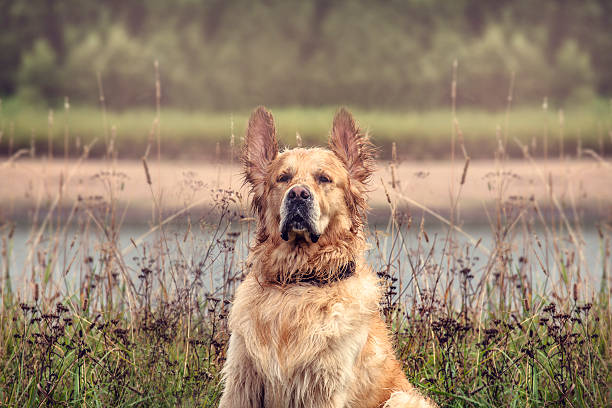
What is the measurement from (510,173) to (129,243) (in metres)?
3.30

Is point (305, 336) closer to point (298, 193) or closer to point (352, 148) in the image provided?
point (298, 193)

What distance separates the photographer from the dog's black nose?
11.0 ft

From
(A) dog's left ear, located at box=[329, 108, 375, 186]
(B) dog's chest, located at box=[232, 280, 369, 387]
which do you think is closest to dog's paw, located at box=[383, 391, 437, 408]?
(B) dog's chest, located at box=[232, 280, 369, 387]

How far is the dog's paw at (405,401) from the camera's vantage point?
351cm

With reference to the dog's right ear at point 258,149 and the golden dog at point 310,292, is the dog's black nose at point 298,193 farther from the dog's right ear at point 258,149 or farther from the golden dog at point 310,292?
the dog's right ear at point 258,149

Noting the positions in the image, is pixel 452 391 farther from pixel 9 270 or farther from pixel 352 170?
pixel 9 270

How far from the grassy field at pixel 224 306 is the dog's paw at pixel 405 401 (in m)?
0.73

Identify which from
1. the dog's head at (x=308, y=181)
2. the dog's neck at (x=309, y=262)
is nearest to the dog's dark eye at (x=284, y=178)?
the dog's head at (x=308, y=181)

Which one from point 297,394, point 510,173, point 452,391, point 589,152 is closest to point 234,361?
point 297,394

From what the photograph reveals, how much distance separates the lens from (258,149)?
3719 millimetres

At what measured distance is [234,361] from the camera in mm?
3514

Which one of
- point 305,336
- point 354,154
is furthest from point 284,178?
point 305,336

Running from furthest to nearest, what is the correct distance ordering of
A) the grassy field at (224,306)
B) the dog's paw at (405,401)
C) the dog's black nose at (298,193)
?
the grassy field at (224,306)
the dog's paw at (405,401)
the dog's black nose at (298,193)

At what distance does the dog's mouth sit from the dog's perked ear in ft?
1.12
